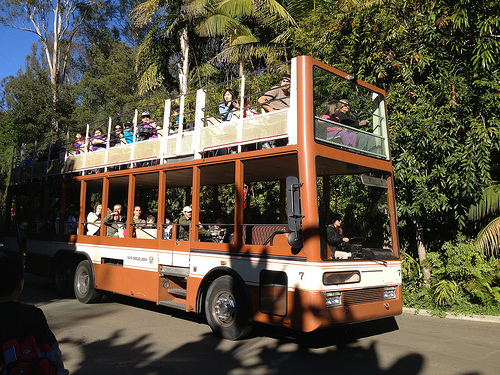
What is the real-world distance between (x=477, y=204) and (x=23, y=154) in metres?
12.3

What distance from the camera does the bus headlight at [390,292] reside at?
21.3 ft

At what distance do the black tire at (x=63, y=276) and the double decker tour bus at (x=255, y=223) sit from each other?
0.09 ft

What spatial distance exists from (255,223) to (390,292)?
2.56 meters

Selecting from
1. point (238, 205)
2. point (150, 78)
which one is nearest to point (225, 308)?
point (238, 205)

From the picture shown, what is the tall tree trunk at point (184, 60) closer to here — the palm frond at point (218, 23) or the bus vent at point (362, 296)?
the palm frond at point (218, 23)

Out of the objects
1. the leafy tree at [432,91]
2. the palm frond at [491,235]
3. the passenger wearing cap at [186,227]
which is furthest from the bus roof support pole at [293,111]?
the palm frond at [491,235]

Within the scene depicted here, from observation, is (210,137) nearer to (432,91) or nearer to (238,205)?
(238,205)

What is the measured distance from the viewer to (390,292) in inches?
258

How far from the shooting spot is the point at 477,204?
927cm

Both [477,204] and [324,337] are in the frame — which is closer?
[324,337]

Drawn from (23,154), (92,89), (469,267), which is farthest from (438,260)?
(92,89)

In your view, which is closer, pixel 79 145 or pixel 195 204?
pixel 195 204

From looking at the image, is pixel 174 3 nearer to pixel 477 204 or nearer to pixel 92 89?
pixel 92 89

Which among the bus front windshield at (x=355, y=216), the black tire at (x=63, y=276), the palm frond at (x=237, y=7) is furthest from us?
the palm frond at (x=237, y=7)
